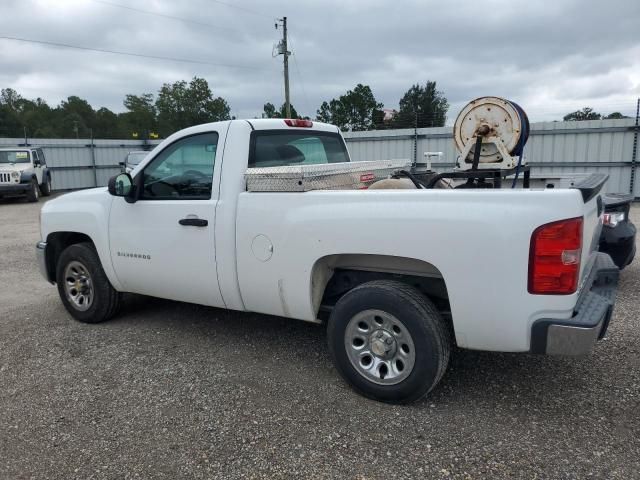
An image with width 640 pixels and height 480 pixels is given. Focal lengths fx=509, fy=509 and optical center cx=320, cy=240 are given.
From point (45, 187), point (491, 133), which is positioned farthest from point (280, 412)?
point (45, 187)

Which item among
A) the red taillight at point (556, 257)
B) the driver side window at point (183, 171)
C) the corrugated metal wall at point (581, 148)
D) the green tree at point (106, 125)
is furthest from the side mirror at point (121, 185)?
the green tree at point (106, 125)

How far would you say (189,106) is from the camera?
62031 millimetres

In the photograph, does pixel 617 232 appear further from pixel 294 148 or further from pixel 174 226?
pixel 174 226

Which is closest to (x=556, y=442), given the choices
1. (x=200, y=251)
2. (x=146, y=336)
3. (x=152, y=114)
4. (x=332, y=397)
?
(x=332, y=397)

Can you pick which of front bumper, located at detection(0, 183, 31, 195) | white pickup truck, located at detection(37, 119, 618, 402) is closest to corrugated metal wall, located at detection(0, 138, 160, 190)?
front bumper, located at detection(0, 183, 31, 195)

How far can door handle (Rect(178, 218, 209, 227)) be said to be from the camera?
12.5 ft

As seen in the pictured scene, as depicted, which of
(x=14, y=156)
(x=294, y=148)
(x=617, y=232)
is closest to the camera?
(x=294, y=148)

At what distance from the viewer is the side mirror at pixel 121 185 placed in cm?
419

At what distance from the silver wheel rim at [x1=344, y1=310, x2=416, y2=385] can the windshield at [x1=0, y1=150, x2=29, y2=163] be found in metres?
18.5

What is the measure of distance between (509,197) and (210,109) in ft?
204

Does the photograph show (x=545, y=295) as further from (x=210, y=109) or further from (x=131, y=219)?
(x=210, y=109)

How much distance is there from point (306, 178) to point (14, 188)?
56.8 feet

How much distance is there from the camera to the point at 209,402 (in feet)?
11.0

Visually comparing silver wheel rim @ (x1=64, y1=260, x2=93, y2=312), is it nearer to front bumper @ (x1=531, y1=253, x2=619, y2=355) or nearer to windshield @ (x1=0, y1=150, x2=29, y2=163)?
front bumper @ (x1=531, y1=253, x2=619, y2=355)
